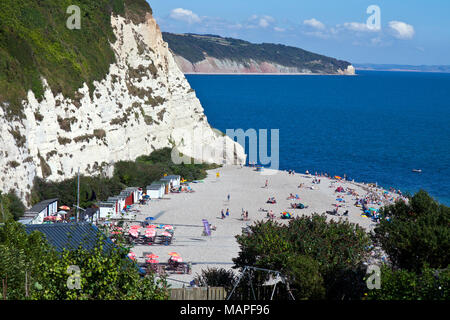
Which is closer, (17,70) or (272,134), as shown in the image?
(17,70)

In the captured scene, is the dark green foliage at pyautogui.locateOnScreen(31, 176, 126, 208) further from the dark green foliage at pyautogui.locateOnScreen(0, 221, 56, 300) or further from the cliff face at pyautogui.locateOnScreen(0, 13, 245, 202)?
the dark green foliage at pyautogui.locateOnScreen(0, 221, 56, 300)

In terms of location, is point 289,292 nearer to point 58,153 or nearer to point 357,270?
point 357,270

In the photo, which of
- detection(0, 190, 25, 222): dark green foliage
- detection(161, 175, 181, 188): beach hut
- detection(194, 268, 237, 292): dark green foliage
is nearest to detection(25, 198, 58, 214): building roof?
detection(0, 190, 25, 222): dark green foliage

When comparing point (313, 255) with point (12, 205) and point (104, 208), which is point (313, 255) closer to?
point (12, 205)

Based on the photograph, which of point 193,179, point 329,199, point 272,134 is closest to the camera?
point 329,199

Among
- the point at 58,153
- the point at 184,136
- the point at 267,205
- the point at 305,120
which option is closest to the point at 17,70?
the point at 58,153

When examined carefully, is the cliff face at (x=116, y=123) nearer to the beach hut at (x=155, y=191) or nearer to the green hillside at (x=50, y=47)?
the green hillside at (x=50, y=47)

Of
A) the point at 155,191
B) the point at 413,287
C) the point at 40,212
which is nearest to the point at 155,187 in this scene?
the point at 155,191
